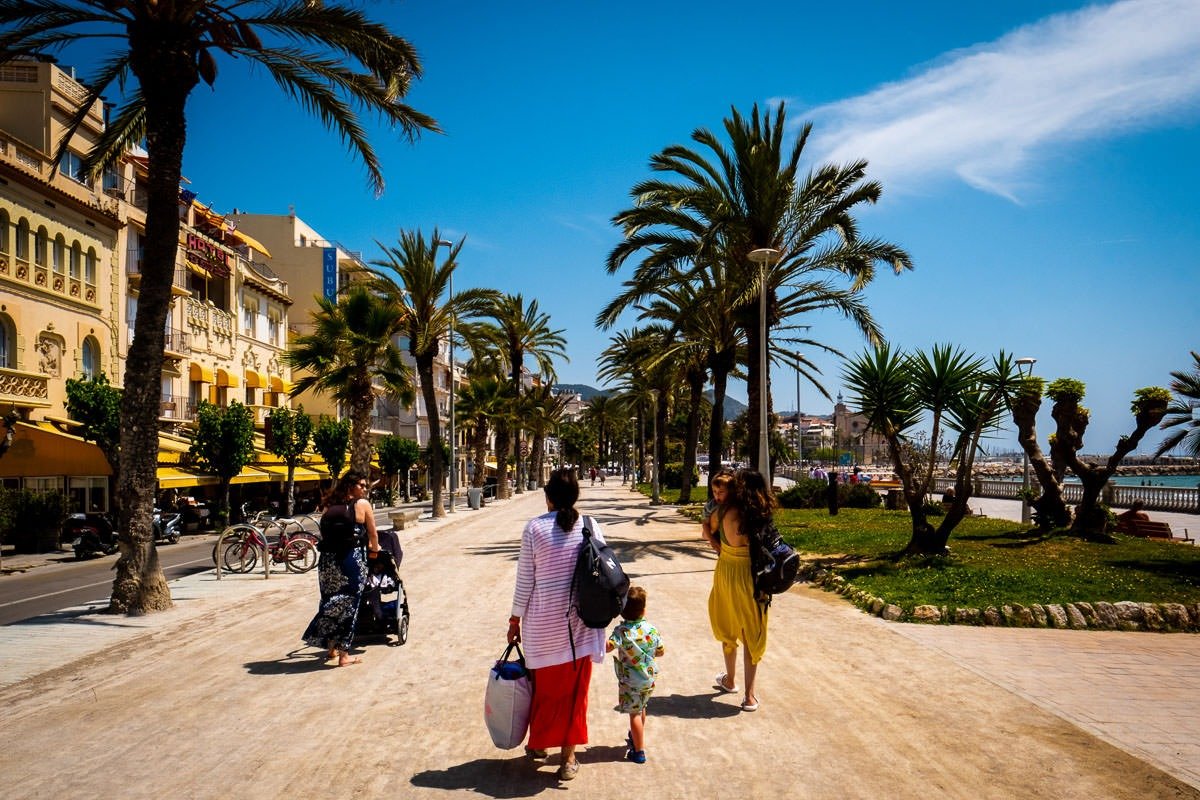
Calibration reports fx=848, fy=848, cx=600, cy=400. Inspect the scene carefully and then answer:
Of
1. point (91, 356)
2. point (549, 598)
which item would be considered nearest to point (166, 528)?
point (91, 356)

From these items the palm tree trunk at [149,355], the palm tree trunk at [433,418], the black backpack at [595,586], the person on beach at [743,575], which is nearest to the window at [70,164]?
the palm tree trunk at [433,418]

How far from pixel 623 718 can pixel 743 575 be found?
4.60ft

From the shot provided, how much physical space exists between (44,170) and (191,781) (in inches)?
1116

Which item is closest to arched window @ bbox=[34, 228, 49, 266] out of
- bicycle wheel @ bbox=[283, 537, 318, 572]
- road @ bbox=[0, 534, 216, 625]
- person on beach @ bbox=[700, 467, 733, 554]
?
road @ bbox=[0, 534, 216, 625]

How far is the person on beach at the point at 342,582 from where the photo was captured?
26.2 ft

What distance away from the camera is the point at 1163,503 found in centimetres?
3328

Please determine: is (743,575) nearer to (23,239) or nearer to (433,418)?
(433,418)

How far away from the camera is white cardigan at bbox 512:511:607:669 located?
16.3 feet

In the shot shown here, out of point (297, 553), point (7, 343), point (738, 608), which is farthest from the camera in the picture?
point (7, 343)

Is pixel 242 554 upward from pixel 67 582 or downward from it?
upward

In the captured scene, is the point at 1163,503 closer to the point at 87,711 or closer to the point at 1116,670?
the point at 1116,670

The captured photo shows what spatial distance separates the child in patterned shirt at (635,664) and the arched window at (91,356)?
29.5 m

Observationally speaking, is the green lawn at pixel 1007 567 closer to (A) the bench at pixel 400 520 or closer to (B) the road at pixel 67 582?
(A) the bench at pixel 400 520

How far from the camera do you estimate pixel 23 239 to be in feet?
84.7
